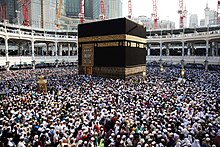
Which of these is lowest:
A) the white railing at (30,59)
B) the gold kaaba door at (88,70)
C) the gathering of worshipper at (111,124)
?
the gathering of worshipper at (111,124)

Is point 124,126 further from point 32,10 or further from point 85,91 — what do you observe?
point 32,10

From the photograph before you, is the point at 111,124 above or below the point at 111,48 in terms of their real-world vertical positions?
below

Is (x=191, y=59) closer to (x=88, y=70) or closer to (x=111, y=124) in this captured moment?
(x=88, y=70)

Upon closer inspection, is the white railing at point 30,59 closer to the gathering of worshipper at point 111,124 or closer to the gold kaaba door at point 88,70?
the gold kaaba door at point 88,70

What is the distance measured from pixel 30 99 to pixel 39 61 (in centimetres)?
3221

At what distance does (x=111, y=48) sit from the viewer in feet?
86.5

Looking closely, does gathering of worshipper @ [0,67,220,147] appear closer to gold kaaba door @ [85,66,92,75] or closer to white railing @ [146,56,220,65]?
gold kaaba door @ [85,66,92,75]

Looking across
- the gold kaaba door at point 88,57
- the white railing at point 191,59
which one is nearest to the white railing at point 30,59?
the gold kaaba door at point 88,57

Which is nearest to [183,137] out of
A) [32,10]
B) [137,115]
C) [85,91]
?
[137,115]

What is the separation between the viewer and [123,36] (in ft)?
82.9

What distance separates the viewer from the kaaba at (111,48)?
25.5 m

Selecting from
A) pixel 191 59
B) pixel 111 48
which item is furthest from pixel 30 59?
pixel 191 59

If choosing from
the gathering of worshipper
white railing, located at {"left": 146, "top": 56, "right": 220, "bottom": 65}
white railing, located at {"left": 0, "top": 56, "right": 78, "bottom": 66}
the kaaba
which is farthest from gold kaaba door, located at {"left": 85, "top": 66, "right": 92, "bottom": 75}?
white railing, located at {"left": 146, "top": 56, "right": 220, "bottom": 65}

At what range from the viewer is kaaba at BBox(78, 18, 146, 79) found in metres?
25.5
